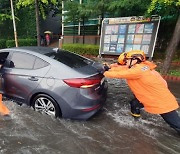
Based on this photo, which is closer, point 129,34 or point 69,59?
point 69,59

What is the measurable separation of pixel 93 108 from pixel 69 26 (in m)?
15.4

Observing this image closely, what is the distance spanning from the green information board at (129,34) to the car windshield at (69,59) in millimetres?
6668

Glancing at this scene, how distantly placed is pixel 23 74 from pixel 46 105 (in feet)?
2.68

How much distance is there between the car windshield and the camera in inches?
174

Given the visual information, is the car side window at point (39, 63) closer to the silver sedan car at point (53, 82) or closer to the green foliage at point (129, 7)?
the silver sedan car at point (53, 82)

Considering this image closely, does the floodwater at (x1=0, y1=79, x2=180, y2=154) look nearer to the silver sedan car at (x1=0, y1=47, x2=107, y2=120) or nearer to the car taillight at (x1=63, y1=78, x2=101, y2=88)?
the silver sedan car at (x1=0, y1=47, x2=107, y2=120)

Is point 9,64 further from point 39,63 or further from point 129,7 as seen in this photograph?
point 129,7

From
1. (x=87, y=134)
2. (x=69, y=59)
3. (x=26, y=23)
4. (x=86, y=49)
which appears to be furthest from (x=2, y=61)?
(x=26, y=23)

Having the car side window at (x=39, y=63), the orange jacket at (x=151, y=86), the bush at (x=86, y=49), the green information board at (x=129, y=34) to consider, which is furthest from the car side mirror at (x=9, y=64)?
the bush at (x=86, y=49)

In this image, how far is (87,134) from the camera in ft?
13.1

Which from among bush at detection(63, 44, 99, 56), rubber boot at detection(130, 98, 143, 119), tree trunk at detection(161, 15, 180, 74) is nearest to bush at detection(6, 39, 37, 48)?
bush at detection(63, 44, 99, 56)

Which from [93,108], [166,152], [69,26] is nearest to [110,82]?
[93,108]

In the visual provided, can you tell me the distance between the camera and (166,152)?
11.6 feet

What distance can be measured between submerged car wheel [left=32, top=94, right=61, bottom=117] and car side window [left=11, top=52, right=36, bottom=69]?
2.25 feet
